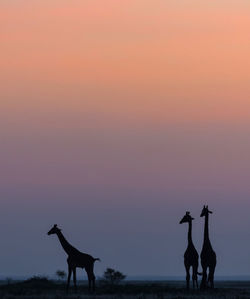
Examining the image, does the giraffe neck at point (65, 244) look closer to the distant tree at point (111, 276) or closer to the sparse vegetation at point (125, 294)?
the sparse vegetation at point (125, 294)

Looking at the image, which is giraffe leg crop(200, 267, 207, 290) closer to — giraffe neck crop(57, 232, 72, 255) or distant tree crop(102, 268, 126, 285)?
giraffe neck crop(57, 232, 72, 255)

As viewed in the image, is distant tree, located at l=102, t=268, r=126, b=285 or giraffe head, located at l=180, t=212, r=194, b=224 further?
distant tree, located at l=102, t=268, r=126, b=285

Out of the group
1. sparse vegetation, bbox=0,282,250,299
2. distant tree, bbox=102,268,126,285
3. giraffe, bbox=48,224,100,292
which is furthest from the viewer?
distant tree, bbox=102,268,126,285

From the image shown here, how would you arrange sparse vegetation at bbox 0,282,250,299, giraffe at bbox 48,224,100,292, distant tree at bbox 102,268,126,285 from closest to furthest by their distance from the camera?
sparse vegetation at bbox 0,282,250,299 < giraffe at bbox 48,224,100,292 < distant tree at bbox 102,268,126,285

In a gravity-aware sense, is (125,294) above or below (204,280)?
below

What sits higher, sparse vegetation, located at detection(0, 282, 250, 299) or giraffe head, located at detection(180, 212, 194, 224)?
giraffe head, located at detection(180, 212, 194, 224)

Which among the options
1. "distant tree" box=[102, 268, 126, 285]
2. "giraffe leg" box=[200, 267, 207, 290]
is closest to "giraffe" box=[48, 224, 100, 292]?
"giraffe leg" box=[200, 267, 207, 290]

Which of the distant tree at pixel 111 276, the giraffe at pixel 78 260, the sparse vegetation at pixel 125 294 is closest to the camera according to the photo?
the sparse vegetation at pixel 125 294

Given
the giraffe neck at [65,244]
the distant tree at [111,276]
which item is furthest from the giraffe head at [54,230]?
the distant tree at [111,276]

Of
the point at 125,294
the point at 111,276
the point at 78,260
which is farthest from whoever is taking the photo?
the point at 111,276

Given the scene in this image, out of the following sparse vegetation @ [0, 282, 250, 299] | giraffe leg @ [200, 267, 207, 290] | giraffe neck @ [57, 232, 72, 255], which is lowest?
sparse vegetation @ [0, 282, 250, 299]

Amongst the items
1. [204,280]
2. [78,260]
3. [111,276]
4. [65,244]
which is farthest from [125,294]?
[111,276]

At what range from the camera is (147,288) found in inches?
2235

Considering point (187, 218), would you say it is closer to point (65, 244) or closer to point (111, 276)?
point (65, 244)
